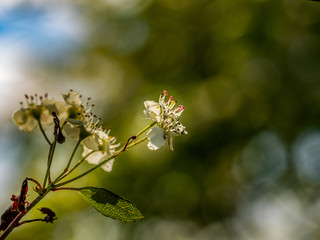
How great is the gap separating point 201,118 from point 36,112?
3.72 m

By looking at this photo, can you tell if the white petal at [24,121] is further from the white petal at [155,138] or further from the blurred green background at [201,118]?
the blurred green background at [201,118]

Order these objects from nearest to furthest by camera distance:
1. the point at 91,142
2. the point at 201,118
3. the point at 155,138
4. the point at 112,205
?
the point at 112,205, the point at 91,142, the point at 155,138, the point at 201,118

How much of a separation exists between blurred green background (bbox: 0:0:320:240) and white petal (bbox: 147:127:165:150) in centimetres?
304

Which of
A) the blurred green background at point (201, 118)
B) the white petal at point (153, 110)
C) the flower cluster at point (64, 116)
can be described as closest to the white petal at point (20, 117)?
the flower cluster at point (64, 116)

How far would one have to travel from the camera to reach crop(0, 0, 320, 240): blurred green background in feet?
13.7

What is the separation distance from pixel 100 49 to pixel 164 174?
7.16 feet

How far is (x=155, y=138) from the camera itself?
1.01 m

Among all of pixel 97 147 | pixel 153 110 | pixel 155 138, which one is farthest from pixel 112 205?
pixel 153 110

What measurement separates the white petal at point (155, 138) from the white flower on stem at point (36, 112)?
251mm

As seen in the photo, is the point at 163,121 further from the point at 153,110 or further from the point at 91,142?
the point at 91,142

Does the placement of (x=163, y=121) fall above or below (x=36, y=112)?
above

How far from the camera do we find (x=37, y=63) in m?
5.38

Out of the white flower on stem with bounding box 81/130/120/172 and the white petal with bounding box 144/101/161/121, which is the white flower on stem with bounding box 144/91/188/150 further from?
the white flower on stem with bounding box 81/130/120/172

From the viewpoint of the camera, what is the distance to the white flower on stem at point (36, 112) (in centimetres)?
85
